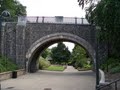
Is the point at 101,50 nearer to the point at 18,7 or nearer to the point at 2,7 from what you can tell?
the point at 2,7

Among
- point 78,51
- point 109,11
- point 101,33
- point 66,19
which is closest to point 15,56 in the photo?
point 66,19

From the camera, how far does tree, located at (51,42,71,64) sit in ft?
241

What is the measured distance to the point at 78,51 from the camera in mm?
55125

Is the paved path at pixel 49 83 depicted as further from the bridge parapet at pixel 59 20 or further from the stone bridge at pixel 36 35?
the bridge parapet at pixel 59 20

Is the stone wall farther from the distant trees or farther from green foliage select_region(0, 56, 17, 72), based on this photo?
the distant trees

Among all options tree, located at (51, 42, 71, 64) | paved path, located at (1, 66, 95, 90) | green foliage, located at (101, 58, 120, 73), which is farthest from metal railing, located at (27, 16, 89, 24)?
tree, located at (51, 42, 71, 64)

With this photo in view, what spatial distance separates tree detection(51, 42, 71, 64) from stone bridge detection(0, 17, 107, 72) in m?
41.7

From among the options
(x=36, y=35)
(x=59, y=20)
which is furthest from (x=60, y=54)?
(x=36, y=35)

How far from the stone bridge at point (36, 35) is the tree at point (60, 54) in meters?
41.7

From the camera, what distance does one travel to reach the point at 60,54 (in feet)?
244

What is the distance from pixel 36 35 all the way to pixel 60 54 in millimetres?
43219

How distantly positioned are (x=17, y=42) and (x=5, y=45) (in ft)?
4.19

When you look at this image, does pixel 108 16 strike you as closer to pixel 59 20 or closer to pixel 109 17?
pixel 109 17

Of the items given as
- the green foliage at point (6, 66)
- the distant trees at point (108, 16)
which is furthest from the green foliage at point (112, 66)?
the green foliage at point (6, 66)
